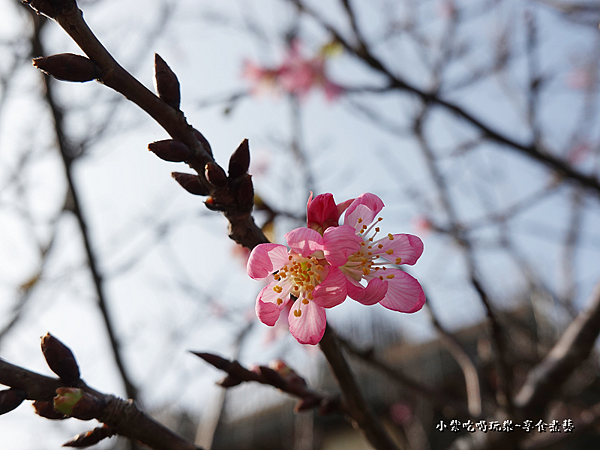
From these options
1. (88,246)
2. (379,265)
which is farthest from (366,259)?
(88,246)

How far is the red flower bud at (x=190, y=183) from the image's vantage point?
Answer: 2.54 feet

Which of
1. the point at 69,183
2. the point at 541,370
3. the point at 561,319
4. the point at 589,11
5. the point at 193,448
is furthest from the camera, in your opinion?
the point at 561,319

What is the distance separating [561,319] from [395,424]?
3.07m

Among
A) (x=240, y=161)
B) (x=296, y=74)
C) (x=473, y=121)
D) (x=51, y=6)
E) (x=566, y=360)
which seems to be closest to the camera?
(x=51, y=6)

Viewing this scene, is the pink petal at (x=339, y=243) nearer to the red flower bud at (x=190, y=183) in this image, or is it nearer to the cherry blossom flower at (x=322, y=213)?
the cherry blossom flower at (x=322, y=213)

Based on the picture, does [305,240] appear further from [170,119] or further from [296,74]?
[296,74]

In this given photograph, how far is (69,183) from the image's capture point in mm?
2113

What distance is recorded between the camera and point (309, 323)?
0.83 m

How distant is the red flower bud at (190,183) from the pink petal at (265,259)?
0.48 feet

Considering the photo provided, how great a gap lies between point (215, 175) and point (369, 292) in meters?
0.40

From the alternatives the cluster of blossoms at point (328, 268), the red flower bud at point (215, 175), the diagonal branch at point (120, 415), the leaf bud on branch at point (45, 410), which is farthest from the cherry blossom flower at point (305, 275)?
the leaf bud on branch at point (45, 410)

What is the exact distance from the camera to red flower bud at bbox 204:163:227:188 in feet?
2.42

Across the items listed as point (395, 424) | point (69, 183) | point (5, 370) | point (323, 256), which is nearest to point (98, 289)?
point (69, 183)

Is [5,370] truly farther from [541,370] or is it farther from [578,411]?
[578,411]
